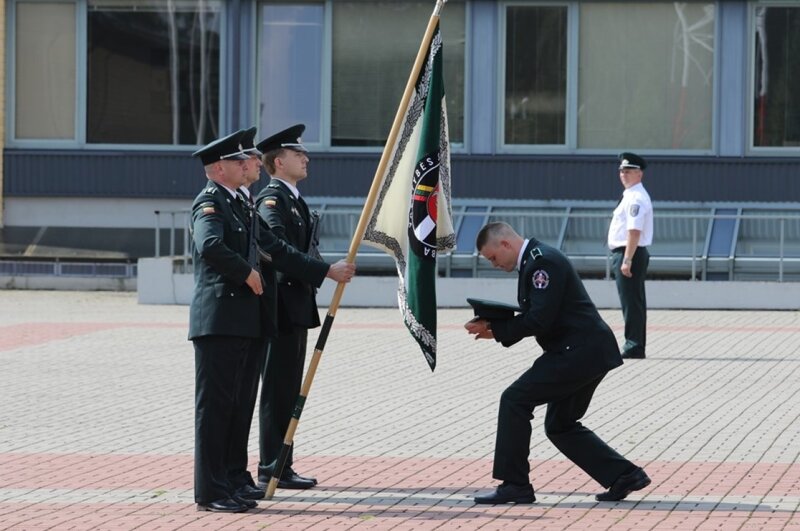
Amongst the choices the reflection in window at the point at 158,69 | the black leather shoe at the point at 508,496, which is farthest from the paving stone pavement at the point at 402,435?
the reflection in window at the point at 158,69

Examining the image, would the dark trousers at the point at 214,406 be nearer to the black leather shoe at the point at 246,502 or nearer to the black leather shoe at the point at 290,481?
the black leather shoe at the point at 246,502

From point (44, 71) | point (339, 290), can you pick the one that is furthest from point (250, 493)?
point (44, 71)

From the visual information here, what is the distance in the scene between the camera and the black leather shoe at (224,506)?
7773mm

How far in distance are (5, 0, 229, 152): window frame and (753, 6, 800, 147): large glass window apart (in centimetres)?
789

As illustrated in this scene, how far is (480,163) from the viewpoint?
24.0m

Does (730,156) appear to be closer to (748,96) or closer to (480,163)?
(748,96)

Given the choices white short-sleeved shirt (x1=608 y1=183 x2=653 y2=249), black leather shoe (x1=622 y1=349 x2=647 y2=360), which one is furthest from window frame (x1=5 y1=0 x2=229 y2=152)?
black leather shoe (x1=622 y1=349 x2=647 y2=360)

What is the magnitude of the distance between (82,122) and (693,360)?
13.0m

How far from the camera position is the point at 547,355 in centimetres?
801

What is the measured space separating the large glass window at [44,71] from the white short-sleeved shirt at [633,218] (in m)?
12.5

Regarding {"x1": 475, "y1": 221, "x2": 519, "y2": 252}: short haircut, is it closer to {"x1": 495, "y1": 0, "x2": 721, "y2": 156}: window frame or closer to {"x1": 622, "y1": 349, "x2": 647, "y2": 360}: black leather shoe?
{"x1": 622, "y1": 349, "x2": 647, "y2": 360}: black leather shoe

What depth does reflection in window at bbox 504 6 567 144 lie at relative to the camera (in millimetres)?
24031

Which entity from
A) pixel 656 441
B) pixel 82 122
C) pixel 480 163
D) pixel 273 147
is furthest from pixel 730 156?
pixel 273 147

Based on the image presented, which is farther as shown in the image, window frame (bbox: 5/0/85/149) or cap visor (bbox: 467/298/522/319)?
window frame (bbox: 5/0/85/149)
